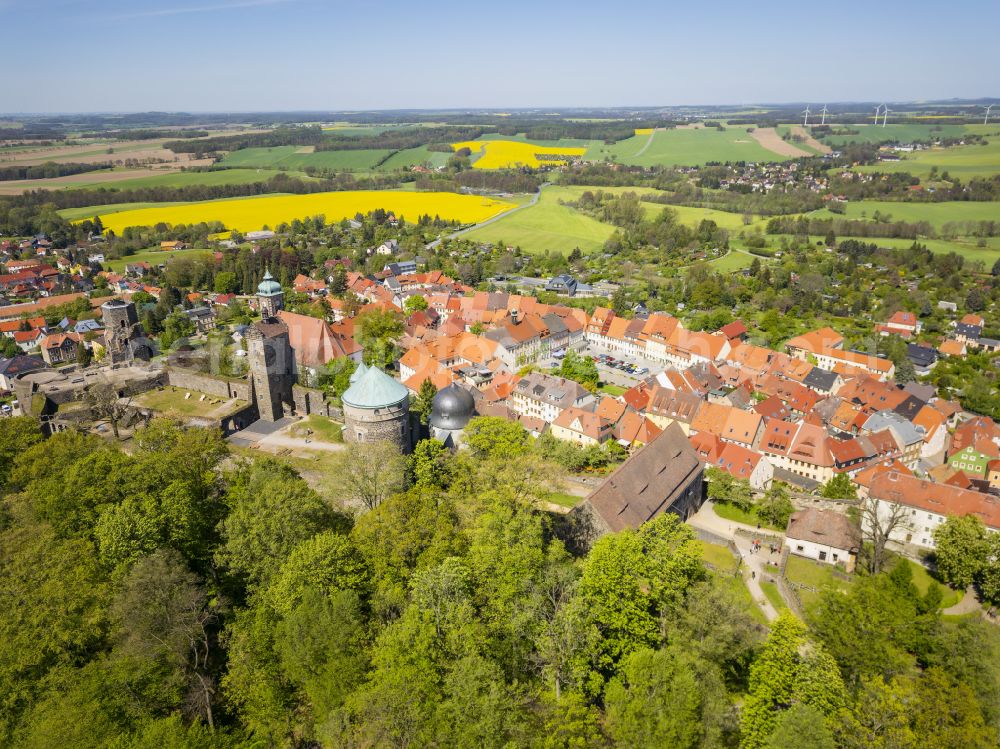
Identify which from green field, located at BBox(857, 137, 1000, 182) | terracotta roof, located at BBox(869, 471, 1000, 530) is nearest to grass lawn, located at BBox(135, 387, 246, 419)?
terracotta roof, located at BBox(869, 471, 1000, 530)

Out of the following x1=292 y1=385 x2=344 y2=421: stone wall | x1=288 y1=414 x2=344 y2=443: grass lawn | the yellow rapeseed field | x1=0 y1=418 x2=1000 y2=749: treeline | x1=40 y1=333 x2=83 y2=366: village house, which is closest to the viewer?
x1=0 y1=418 x2=1000 y2=749: treeline

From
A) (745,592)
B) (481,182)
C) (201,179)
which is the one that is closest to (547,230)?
(481,182)

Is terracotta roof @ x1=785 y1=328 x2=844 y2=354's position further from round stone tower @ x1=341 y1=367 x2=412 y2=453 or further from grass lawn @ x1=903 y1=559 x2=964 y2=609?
round stone tower @ x1=341 y1=367 x2=412 y2=453

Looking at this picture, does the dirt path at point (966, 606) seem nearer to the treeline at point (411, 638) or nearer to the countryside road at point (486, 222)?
the treeline at point (411, 638)

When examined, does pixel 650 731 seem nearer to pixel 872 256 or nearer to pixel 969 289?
pixel 969 289

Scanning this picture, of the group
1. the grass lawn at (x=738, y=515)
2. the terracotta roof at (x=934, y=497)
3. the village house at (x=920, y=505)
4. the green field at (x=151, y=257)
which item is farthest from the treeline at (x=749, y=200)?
the grass lawn at (x=738, y=515)

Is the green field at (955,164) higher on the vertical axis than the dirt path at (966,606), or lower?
higher

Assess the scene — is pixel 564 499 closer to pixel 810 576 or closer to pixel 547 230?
pixel 810 576
